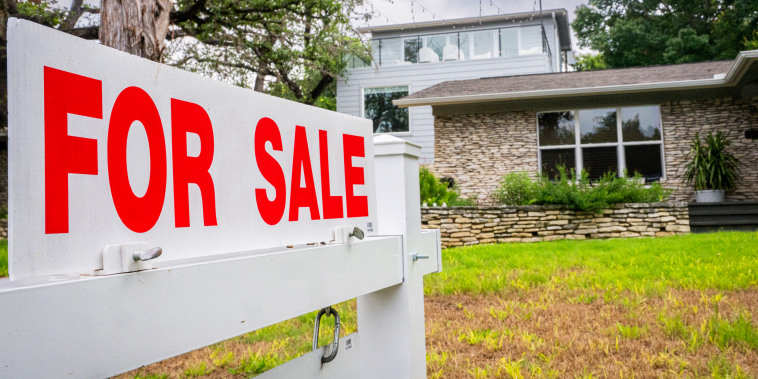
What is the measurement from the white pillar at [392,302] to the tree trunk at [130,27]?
4.74 m

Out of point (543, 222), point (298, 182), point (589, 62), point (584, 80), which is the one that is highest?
point (589, 62)

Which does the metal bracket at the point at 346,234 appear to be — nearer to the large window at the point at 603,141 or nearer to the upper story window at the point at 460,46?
the large window at the point at 603,141

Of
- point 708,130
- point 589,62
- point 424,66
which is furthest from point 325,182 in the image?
point 589,62

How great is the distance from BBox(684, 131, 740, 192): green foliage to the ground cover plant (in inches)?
216

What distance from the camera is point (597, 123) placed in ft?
41.3

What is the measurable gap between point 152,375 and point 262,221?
2.43 metres

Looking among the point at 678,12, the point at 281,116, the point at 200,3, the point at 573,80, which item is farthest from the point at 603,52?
the point at 281,116

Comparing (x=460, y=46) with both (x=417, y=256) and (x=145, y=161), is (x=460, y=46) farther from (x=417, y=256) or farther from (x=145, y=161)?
(x=145, y=161)

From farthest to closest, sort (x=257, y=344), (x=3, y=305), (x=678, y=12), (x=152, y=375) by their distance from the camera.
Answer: (x=678, y=12) < (x=257, y=344) < (x=152, y=375) < (x=3, y=305)

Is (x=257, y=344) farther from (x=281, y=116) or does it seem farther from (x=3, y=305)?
(x=3, y=305)

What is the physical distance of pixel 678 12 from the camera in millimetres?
26672

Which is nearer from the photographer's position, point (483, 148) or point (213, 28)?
point (213, 28)

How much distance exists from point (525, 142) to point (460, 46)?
6.48 m

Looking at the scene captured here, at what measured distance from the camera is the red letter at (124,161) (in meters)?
0.87
